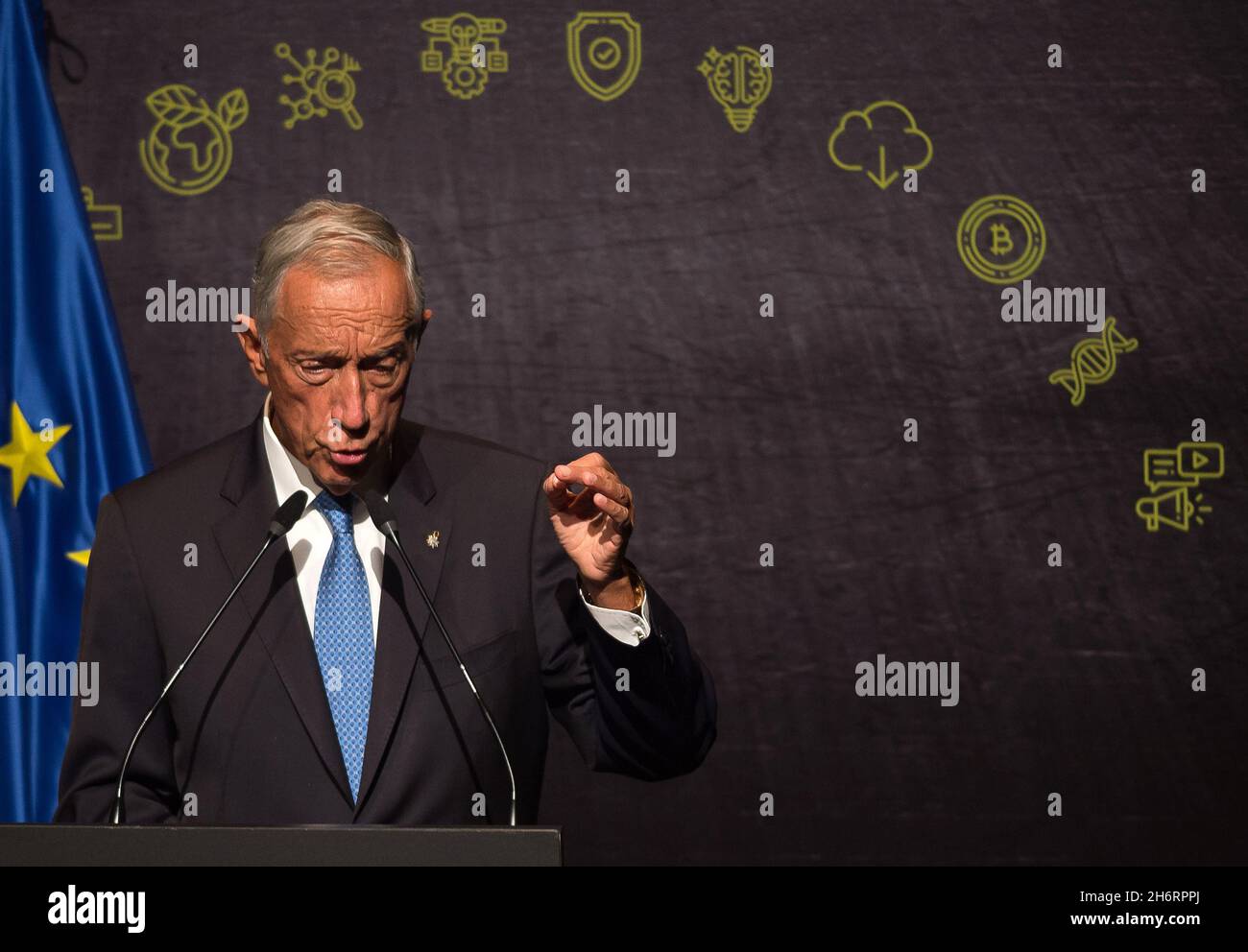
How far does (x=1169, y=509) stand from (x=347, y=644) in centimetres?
194

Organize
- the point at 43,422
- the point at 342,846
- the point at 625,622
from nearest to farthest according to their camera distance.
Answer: the point at 342,846 → the point at 625,622 → the point at 43,422

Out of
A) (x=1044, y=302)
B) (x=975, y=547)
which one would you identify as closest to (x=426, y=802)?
(x=975, y=547)

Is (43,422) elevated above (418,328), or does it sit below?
above

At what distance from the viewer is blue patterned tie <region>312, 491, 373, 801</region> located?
1.73m

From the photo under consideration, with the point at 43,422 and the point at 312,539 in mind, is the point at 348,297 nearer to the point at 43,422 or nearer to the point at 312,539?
the point at 312,539

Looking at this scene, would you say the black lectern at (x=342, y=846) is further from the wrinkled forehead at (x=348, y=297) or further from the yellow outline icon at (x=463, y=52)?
the yellow outline icon at (x=463, y=52)

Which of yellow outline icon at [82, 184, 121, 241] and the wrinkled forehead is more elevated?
yellow outline icon at [82, 184, 121, 241]

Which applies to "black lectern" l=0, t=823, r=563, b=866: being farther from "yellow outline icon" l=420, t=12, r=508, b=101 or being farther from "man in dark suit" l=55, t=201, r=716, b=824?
"yellow outline icon" l=420, t=12, r=508, b=101

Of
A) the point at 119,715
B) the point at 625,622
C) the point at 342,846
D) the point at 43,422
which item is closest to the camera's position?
the point at 342,846

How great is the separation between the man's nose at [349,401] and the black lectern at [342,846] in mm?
700

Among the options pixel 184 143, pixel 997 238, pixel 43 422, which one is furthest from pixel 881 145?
pixel 43 422

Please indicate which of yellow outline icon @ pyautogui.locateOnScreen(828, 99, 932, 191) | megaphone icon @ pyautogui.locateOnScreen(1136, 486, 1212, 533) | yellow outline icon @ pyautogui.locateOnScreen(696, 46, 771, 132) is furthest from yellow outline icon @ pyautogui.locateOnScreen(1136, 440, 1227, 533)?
yellow outline icon @ pyautogui.locateOnScreen(696, 46, 771, 132)

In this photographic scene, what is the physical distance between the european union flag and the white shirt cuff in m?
1.60

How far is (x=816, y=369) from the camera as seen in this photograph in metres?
A: 2.96
